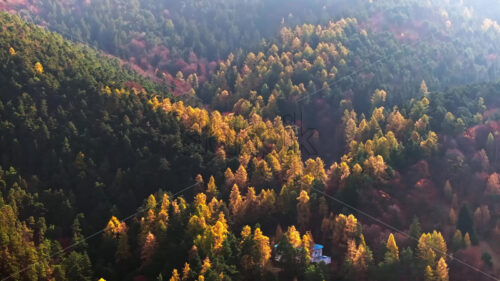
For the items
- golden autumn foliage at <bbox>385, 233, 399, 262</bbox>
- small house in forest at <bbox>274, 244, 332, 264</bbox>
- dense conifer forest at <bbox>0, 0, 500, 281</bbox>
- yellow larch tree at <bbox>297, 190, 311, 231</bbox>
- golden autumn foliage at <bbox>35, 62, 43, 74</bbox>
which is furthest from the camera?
golden autumn foliage at <bbox>35, 62, 43, 74</bbox>

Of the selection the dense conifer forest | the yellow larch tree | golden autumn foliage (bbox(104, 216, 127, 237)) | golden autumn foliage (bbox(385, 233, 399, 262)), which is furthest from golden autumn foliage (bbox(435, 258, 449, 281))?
golden autumn foliage (bbox(104, 216, 127, 237))

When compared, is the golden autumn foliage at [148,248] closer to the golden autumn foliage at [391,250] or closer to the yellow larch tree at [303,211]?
the yellow larch tree at [303,211]

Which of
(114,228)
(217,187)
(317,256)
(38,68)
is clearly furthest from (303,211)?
(38,68)

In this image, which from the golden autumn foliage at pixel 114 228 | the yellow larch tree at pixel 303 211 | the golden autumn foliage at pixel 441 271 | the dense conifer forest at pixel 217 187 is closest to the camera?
the golden autumn foliage at pixel 441 271

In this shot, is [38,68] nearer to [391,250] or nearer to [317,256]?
[317,256]

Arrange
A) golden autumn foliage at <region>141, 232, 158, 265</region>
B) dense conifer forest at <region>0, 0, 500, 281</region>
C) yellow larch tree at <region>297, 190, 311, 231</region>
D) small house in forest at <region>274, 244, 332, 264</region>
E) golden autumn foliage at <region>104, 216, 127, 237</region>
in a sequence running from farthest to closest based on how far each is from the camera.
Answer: yellow larch tree at <region>297, 190, 311, 231</region> → golden autumn foliage at <region>104, 216, 127, 237</region> → golden autumn foliage at <region>141, 232, 158, 265</region> → small house in forest at <region>274, 244, 332, 264</region> → dense conifer forest at <region>0, 0, 500, 281</region>

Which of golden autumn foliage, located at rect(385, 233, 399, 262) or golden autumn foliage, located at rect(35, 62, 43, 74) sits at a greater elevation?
golden autumn foliage, located at rect(35, 62, 43, 74)

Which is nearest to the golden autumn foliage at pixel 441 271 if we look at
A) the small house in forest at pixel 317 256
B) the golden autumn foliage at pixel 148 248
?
the small house in forest at pixel 317 256

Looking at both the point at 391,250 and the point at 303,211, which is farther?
the point at 303,211

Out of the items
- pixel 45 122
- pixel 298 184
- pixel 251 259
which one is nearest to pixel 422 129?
pixel 298 184

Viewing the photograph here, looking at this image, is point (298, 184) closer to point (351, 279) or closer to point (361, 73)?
point (351, 279)

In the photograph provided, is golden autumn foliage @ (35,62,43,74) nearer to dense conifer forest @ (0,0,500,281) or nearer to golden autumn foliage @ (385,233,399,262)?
dense conifer forest @ (0,0,500,281)

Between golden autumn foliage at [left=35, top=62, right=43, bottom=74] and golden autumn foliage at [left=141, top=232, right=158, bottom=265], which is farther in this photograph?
golden autumn foliage at [left=35, top=62, right=43, bottom=74]
